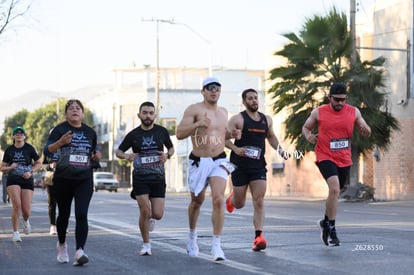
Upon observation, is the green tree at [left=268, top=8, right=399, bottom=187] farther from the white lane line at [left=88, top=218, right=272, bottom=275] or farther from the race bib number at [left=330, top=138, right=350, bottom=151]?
the race bib number at [left=330, top=138, right=350, bottom=151]

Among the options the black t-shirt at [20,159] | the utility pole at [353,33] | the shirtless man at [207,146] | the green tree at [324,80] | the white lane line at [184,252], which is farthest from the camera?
the utility pole at [353,33]

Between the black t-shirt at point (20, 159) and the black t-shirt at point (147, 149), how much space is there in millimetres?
3756

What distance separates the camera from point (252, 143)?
12.2 m

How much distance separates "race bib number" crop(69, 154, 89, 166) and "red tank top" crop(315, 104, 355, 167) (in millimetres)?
3173

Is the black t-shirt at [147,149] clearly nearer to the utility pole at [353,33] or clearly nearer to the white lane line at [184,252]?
the white lane line at [184,252]

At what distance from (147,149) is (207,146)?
95cm

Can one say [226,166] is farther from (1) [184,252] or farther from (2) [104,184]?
(2) [104,184]

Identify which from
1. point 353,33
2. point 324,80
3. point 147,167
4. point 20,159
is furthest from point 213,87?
point 324,80

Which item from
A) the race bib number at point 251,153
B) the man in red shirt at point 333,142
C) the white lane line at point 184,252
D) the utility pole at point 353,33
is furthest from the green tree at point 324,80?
the race bib number at point 251,153

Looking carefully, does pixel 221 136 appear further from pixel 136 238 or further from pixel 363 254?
pixel 136 238

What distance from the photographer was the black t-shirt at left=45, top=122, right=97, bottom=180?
10.9 metres

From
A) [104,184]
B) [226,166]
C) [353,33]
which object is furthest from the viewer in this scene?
[104,184]

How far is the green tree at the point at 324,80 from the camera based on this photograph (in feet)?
109

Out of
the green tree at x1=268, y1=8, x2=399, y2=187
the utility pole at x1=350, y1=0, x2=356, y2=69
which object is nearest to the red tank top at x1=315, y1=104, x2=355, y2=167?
the green tree at x1=268, y1=8, x2=399, y2=187
